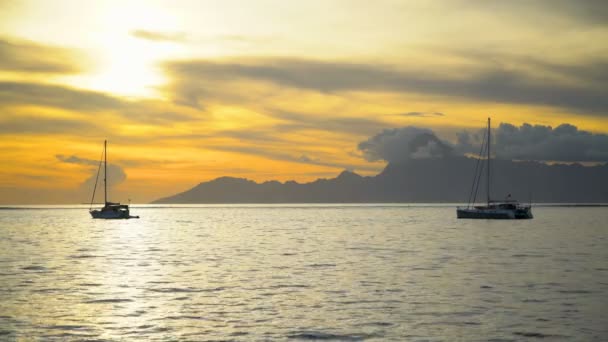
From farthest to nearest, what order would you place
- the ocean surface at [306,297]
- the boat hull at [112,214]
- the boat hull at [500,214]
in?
1. the boat hull at [112,214]
2. the boat hull at [500,214]
3. the ocean surface at [306,297]

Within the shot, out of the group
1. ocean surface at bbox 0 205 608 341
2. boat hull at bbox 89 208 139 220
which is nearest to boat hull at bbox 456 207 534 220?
boat hull at bbox 89 208 139 220

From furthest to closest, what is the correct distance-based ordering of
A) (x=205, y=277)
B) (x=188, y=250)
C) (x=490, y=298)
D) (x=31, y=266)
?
(x=188, y=250)
(x=31, y=266)
(x=205, y=277)
(x=490, y=298)

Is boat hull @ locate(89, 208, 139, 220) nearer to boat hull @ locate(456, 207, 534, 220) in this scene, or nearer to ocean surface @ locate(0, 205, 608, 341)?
boat hull @ locate(456, 207, 534, 220)

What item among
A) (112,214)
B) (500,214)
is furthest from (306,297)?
(112,214)

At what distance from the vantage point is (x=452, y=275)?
46719 millimetres

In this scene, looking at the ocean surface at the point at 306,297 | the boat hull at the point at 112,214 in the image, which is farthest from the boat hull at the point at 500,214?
the ocean surface at the point at 306,297

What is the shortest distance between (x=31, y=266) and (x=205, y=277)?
61.4ft

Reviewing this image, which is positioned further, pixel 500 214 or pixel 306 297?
pixel 500 214

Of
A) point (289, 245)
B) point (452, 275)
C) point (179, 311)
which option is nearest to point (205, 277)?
point (179, 311)

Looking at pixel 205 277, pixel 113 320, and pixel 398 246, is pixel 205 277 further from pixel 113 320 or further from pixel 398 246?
pixel 398 246

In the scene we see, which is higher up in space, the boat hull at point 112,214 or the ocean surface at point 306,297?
the boat hull at point 112,214

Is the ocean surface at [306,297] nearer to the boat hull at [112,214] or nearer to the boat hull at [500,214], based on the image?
the boat hull at [500,214]

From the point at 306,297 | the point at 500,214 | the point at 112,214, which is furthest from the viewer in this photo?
the point at 112,214

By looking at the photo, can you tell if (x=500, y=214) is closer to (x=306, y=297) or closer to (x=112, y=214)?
(x=112, y=214)
